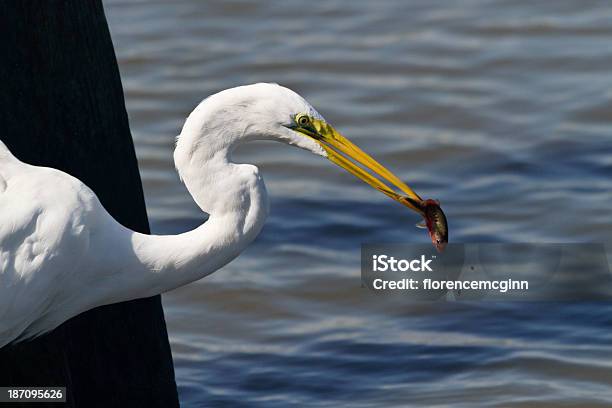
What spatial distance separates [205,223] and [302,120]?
18.6 inches

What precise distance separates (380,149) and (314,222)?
1.11 m

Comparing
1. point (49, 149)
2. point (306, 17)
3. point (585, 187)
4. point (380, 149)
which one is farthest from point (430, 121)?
point (49, 149)

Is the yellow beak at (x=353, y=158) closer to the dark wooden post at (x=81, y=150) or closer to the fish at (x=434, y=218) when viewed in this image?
the fish at (x=434, y=218)

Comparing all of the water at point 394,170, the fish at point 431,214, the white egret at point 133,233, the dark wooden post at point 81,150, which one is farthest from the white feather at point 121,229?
the water at point 394,170

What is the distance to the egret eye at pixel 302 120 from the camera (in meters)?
4.61

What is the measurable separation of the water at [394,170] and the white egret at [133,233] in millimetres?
2076

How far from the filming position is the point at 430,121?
9.80 m

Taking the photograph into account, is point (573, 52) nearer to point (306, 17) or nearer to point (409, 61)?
point (409, 61)

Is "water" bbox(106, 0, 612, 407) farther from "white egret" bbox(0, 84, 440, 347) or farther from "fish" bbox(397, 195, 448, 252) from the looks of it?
"white egret" bbox(0, 84, 440, 347)

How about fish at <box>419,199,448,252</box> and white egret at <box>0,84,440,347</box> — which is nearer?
white egret at <box>0,84,440,347</box>

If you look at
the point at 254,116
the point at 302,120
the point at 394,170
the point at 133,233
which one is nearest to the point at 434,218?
the point at 302,120

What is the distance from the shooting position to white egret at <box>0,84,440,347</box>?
14.6 feet

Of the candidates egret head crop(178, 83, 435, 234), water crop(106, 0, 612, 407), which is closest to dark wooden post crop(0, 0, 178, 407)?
egret head crop(178, 83, 435, 234)

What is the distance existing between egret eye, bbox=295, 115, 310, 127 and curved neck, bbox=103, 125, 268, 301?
0.22 metres
